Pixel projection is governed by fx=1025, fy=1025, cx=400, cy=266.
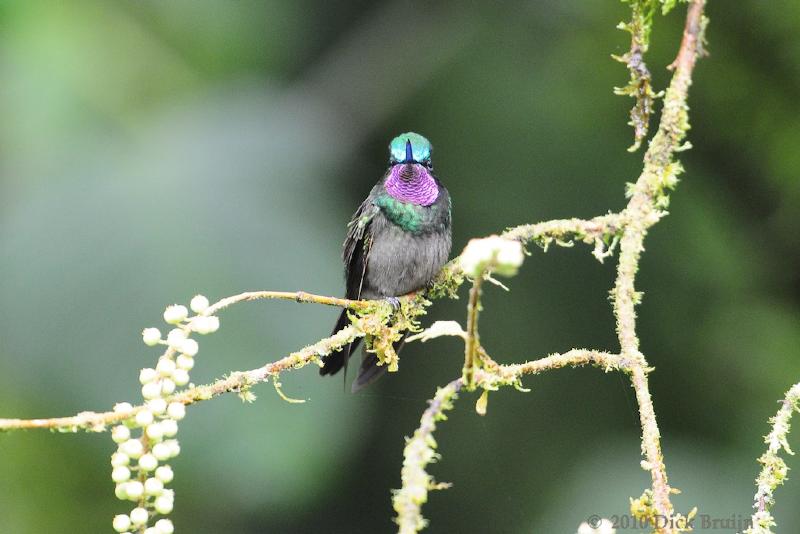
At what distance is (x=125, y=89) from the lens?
392cm

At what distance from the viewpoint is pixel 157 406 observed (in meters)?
Answer: 1.66

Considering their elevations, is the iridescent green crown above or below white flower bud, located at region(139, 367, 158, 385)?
above

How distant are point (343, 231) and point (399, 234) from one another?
0.35 metres

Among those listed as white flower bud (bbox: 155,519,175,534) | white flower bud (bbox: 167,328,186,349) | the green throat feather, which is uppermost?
the green throat feather

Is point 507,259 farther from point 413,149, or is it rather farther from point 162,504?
point 413,149

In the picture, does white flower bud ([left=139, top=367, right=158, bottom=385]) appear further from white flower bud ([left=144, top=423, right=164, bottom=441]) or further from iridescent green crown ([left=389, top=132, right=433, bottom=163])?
iridescent green crown ([left=389, top=132, right=433, bottom=163])

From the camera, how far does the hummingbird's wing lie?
3.70 meters

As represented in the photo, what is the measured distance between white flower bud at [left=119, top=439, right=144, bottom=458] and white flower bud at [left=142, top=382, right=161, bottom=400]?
3.4 inches

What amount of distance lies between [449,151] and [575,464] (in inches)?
56.6

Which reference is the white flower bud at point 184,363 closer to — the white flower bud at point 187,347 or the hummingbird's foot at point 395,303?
the white flower bud at point 187,347

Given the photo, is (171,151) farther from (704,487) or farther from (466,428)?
(704,487)

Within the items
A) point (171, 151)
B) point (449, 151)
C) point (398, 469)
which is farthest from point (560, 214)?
point (171, 151)

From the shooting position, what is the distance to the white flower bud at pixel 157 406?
1.66 meters

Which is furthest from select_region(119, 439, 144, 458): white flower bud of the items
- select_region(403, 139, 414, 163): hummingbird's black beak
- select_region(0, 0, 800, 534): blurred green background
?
select_region(403, 139, 414, 163): hummingbird's black beak
